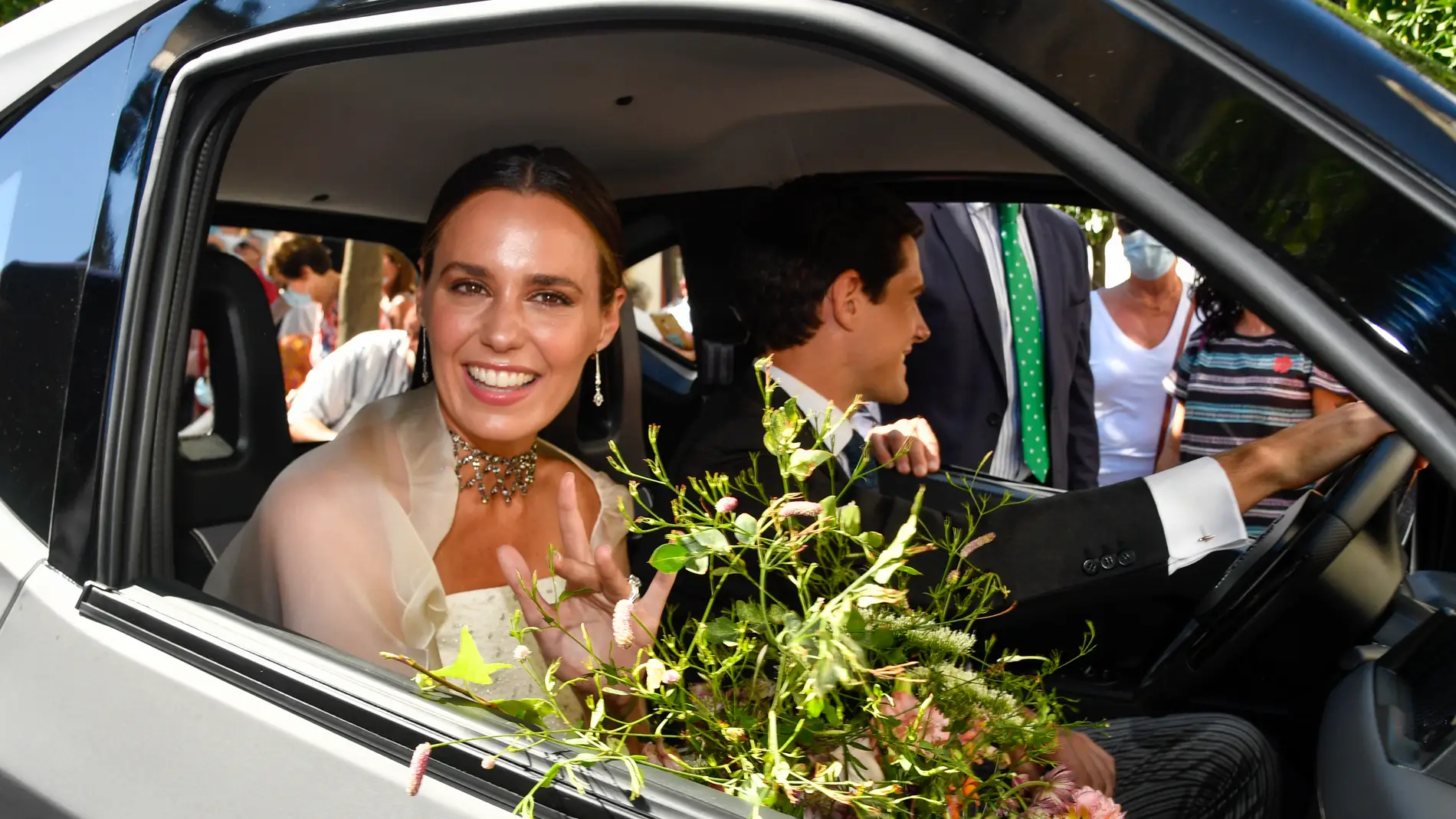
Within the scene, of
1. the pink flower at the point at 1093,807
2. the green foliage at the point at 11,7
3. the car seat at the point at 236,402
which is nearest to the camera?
the pink flower at the point at 1093,807

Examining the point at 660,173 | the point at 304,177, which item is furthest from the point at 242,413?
the point at 660,173

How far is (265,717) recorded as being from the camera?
1.19 m

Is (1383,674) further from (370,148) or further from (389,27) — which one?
(370,148)

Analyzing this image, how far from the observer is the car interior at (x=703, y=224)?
1.98 m

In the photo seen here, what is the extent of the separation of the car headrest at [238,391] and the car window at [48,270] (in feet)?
3.86

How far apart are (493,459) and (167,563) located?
32.6 inches

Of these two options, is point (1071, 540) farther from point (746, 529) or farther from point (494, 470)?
point (746, 529)

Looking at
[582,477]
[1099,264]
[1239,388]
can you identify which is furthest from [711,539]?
[1099,264]

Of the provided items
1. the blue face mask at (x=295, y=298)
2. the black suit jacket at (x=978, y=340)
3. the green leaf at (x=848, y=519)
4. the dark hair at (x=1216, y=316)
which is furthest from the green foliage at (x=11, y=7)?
the green leaf at (x=848, y=519)

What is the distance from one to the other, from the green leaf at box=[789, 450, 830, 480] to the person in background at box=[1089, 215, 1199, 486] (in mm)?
3600

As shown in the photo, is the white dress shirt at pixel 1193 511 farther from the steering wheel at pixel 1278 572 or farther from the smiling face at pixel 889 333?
the smiling face at pixel 889 333

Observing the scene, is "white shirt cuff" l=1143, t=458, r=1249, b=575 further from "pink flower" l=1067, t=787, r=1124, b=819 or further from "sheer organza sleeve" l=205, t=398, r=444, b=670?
"sheer organza sleeve" l=205, t=398, r=444, b=670

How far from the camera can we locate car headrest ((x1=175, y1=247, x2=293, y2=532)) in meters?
2.64

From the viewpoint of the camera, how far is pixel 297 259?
775cm
